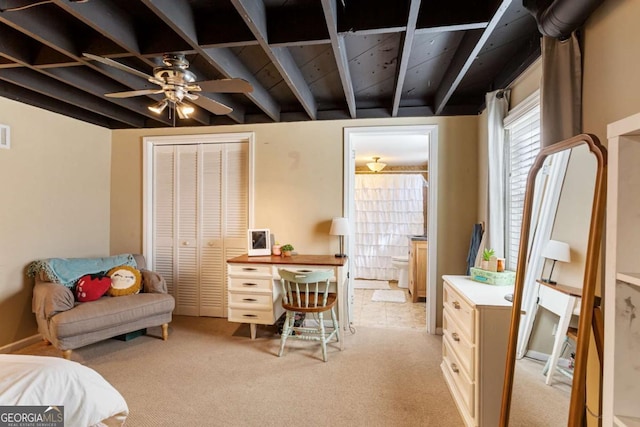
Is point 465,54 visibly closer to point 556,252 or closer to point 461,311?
point 556,252

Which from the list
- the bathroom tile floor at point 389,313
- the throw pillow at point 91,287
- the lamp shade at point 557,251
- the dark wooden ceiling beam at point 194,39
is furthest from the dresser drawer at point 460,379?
the throw pillow at point 91,287

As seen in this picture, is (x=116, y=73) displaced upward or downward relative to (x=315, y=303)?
upward

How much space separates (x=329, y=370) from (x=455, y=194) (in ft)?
7.01

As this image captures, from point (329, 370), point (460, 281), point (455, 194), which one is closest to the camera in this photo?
point (460, 281)

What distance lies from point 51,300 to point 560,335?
136 inches

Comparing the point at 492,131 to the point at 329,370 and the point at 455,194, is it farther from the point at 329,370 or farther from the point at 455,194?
the point at 329,370

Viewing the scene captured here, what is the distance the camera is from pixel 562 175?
1.33 meters

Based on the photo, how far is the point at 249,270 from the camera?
302 centimetres

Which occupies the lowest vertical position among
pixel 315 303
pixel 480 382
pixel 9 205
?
pixel 480 382

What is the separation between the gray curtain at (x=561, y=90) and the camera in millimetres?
1417

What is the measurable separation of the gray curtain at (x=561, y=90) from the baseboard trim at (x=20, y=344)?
4537mm

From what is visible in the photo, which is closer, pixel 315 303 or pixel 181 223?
pixel 315 303

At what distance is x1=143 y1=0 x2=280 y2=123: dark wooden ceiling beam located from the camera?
5.14 ft

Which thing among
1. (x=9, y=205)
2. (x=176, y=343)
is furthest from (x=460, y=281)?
(x=9, y=205)
